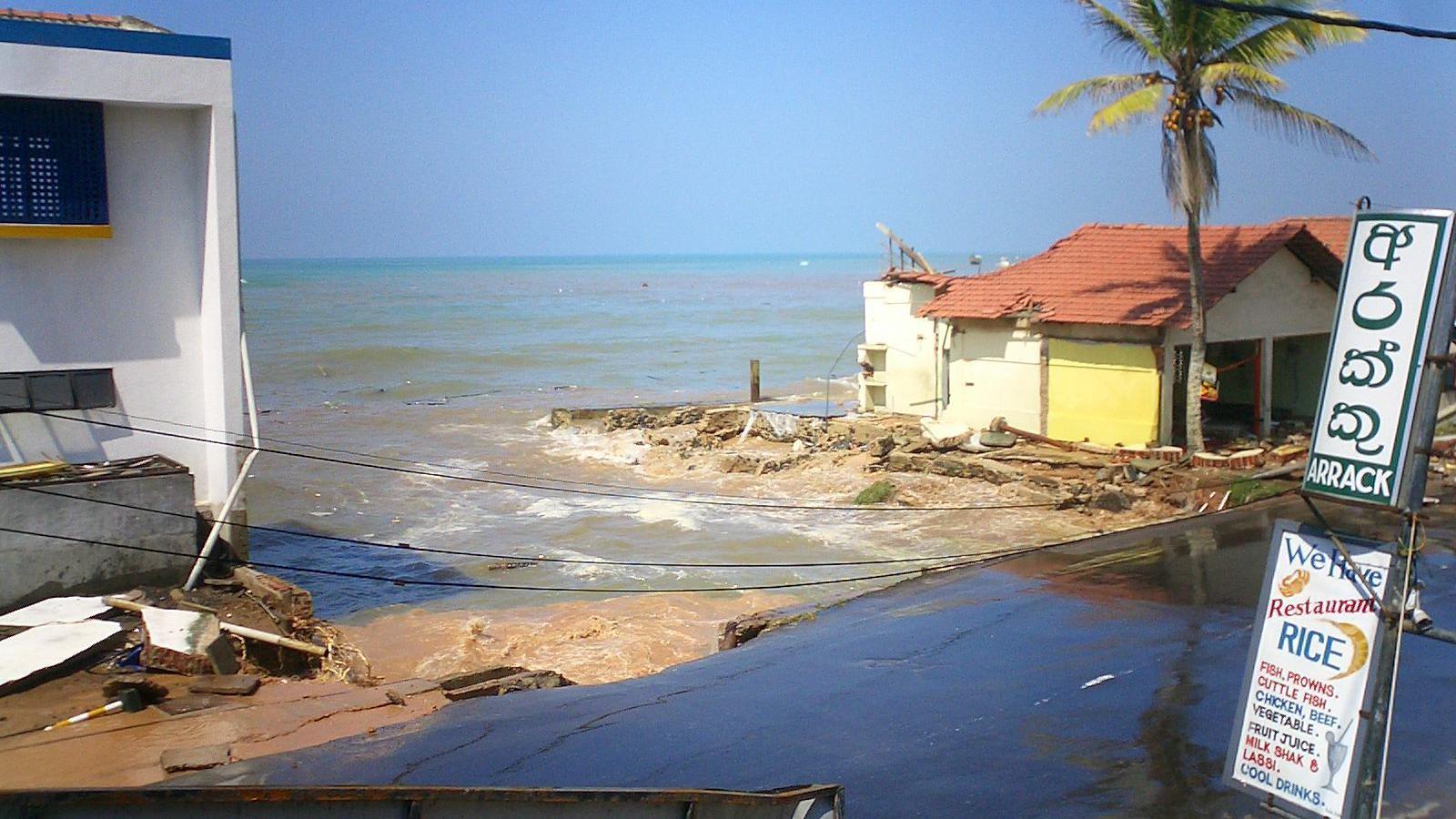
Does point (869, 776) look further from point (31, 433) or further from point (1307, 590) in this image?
point (31, 433)

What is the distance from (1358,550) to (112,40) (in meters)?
13.7

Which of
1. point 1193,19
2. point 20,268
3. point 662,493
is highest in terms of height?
point 1193,19

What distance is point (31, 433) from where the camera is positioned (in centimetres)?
1426

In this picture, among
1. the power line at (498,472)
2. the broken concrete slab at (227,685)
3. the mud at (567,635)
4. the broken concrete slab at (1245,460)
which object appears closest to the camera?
the broken concrete slab at (227,685)

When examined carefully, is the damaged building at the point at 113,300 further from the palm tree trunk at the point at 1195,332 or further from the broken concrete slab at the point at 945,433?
the palm tree trunk at the point at 1195,332

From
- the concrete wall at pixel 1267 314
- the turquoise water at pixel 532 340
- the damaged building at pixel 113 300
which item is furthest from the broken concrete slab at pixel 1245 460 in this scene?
the turquoise water at pixel 532 340

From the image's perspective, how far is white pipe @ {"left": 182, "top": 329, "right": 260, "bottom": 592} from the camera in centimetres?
1414

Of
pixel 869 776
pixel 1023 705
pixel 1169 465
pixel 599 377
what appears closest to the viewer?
pixel 869 776

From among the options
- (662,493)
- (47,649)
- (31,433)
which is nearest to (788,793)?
(47,649)

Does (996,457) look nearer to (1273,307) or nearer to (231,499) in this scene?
(1273,307)

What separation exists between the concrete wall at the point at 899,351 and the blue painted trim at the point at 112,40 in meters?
17.2

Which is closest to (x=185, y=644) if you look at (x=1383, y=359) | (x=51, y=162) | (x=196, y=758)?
(x=196, y=758)

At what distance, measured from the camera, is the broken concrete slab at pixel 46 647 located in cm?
1120

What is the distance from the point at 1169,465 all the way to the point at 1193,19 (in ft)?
24.6
